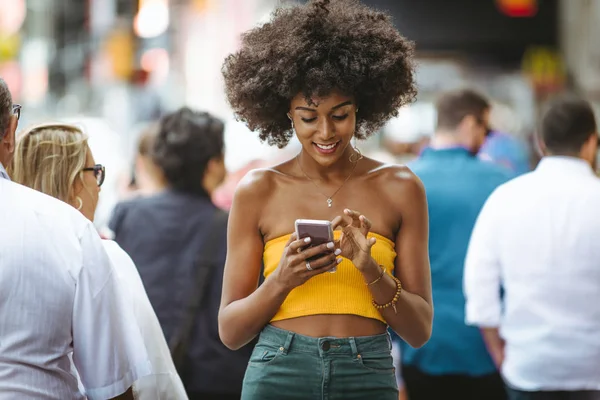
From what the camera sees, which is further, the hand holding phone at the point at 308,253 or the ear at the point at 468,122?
the ear at the point at 468,122

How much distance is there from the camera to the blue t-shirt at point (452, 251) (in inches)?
225

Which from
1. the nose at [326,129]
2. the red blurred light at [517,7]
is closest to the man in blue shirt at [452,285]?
the nose at [326,129]

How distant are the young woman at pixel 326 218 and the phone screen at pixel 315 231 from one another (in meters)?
0.03

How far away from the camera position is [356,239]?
3092mm

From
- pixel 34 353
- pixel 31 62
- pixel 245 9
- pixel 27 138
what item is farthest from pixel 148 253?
pixel 31 62

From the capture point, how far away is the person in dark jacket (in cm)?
493

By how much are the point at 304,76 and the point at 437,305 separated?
8.98 feet

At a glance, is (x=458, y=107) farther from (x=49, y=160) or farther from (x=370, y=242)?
(x=370, y=242)

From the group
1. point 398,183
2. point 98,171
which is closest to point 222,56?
point 98,171

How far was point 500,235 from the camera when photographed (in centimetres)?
488

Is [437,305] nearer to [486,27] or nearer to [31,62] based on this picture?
[486,27]

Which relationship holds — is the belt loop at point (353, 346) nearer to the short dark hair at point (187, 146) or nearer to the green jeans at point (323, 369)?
the green jeans at point (323, 369)

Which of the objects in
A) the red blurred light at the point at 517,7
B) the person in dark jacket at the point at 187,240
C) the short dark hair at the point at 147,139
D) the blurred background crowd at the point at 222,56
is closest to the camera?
the person in dark jacket at the point at 187,240

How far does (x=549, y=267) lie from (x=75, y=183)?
7.56 ft
